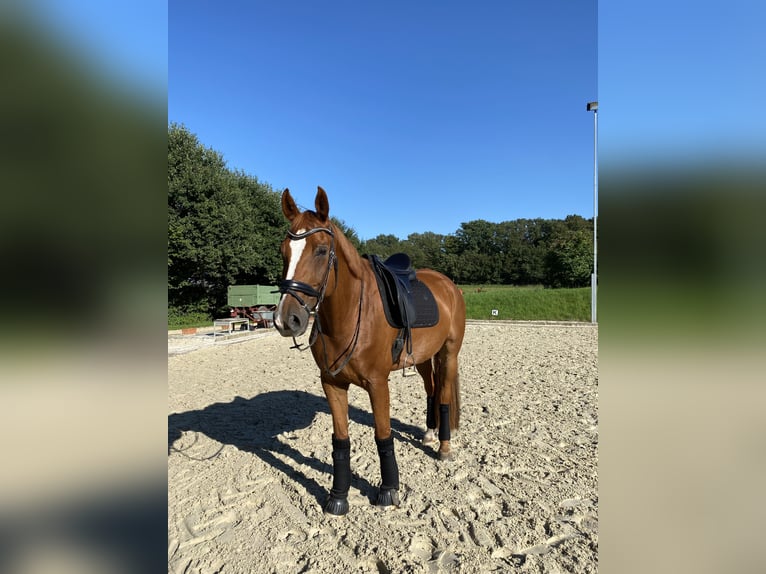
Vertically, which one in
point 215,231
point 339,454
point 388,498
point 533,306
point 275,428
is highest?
point 215,231

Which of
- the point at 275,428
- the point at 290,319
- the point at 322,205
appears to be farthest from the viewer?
the point at 275,428

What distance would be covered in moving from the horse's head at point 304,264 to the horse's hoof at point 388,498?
157 cm

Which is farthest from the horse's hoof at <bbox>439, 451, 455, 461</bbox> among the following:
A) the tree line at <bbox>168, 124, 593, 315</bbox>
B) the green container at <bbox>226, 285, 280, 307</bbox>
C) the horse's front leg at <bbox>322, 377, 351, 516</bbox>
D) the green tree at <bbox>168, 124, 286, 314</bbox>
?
the green tree at <bbox>168, 124, 286, 314</bbox>

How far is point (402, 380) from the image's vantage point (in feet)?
24.9

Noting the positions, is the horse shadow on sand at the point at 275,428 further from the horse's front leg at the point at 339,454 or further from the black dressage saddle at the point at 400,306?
the black dressage saddle at the point at 400,306

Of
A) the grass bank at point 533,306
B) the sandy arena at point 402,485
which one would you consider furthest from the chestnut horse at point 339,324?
the grass bank at point 533,306

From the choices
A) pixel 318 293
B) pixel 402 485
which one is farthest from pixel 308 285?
pixel 402 485

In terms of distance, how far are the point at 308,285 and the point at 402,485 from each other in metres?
2.07

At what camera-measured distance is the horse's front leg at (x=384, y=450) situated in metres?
2.98

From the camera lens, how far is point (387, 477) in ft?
9.87

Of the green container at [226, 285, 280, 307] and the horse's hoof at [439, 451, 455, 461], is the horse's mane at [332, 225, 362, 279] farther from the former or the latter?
the green container at [226, 285, 280, 307]

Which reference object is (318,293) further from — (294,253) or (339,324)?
(339,324)
